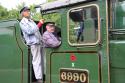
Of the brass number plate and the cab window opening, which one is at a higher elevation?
the cab window opening

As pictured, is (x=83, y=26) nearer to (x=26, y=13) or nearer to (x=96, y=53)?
(x=96, y=53)

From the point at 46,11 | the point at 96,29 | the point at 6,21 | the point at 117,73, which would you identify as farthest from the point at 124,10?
the point at 6,21

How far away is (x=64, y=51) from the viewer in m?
7.21

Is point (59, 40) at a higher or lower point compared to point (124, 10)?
lower

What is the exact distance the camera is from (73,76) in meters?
7.00

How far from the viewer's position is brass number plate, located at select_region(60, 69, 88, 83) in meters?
6.79

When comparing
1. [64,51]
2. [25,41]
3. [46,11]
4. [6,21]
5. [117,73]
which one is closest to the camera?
[117,73]

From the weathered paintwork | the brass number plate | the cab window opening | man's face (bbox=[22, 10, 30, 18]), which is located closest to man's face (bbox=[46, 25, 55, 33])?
the weathered paintwork

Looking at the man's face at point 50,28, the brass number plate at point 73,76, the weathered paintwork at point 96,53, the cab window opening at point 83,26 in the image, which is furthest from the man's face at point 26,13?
the brass number plate at point 73,76

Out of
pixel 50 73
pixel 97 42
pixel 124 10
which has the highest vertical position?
pixel 124 10

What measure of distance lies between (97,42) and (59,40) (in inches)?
44.9

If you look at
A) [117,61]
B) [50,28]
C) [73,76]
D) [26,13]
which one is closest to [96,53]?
[117,61]

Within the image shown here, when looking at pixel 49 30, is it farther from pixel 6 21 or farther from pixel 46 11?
pixel 6 21

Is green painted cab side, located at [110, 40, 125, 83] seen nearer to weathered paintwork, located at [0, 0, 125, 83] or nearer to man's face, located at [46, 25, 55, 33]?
weathered paintwork, located at [0, 0, 125, 83]
